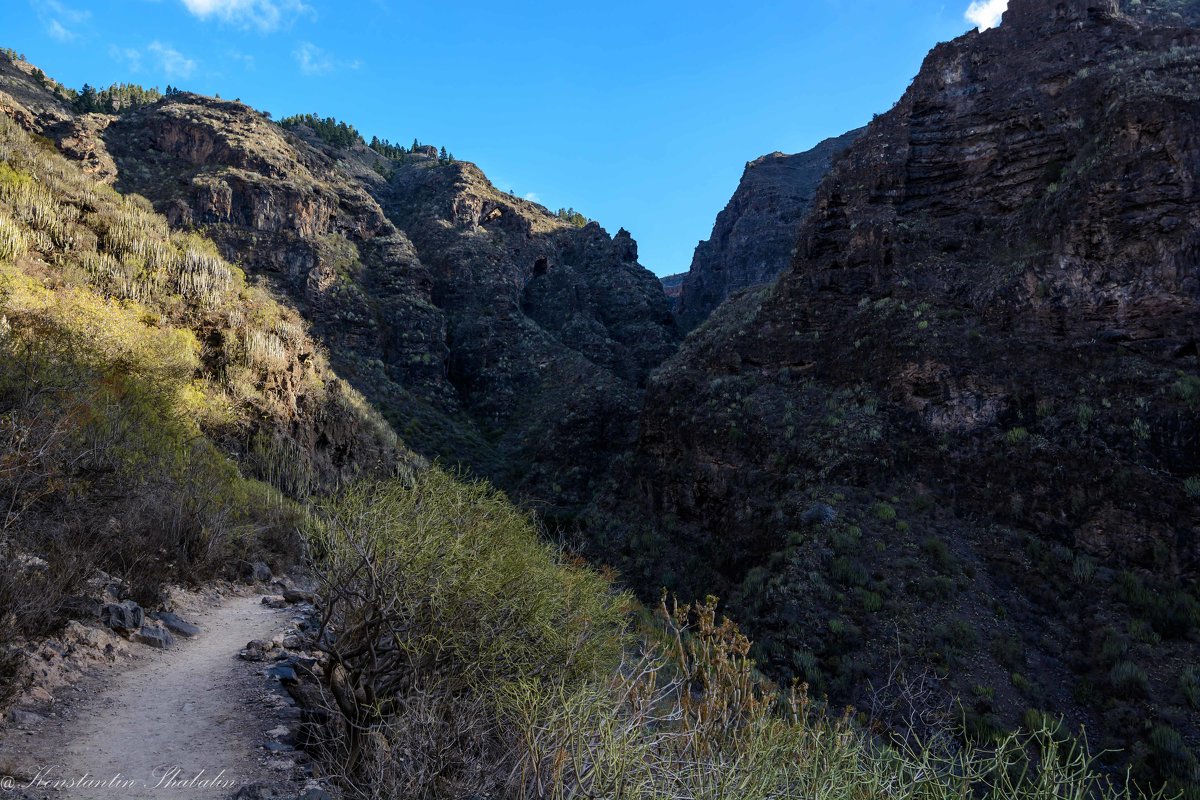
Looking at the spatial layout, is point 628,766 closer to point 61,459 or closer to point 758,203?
point 61,459

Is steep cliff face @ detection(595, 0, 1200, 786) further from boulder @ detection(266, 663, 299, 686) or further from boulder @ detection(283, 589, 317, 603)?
boulder @ detection(283, 589, 317, 603)

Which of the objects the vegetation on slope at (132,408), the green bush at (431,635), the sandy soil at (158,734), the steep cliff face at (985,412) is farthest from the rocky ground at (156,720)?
the steep cliff face at (985,412)

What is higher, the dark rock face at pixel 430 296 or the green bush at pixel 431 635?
the dark rock face at pixel 430 296

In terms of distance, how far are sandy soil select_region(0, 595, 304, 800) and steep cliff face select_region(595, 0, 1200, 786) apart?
11353mm

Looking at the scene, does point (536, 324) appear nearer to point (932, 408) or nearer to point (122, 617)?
point (932, 408)

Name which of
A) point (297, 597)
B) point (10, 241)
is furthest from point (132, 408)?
point (10, 241)

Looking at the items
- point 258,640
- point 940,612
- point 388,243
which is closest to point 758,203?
point 388,243

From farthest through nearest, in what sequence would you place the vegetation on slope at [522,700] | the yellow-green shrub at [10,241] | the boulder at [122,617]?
the yellow-green shrub at [10,241]
the boulder at [122,617]
the vegetation on slope at [522,700]

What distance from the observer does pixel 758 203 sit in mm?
77125

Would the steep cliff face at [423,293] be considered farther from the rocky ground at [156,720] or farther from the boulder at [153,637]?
the rocky ground at [156,720]

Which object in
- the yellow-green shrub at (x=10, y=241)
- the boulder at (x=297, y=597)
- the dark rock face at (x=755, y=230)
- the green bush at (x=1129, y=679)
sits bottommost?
the green bush at (x=1129, y=679)

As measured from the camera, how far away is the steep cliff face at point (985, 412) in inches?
626

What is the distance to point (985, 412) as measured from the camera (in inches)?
851

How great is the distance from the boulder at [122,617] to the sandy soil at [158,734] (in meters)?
0.39
